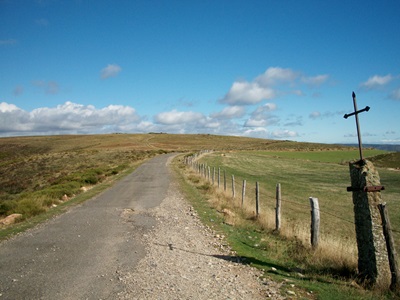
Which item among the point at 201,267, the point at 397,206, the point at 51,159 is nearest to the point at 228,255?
the point at 201,267

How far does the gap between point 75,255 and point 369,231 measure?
289 inches

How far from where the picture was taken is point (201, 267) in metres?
7.79

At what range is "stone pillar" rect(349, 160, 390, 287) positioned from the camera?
6.75 m

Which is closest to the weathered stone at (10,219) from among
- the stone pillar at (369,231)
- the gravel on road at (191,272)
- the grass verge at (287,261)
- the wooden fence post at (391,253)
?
the gravel on road at (191,272)

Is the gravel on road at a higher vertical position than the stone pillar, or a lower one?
lower

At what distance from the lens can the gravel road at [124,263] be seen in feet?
21.0

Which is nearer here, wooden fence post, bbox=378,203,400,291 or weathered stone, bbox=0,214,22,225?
wooden fence post, bbox=378,203,400,291

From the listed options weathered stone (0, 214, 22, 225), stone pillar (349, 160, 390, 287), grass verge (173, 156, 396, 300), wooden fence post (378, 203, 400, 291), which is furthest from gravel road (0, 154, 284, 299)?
wooden fence post (378, 203, 400, 291)

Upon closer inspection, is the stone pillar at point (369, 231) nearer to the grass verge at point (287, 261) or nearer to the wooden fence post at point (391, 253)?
the wooden fence post at point (391, 253)

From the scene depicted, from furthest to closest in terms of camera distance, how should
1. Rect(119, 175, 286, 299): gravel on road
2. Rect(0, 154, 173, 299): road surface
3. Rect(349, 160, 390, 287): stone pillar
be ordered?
Rect(349, 160, 390, 287): stone pillar → Rect(0, 154, 173, 299): road surface → Rect(119, 175, 286, 299): gravel on road

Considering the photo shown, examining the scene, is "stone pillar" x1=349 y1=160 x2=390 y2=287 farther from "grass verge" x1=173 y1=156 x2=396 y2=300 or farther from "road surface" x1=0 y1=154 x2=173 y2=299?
"road surface" x1=0 y1=154 x2=173 y2=299

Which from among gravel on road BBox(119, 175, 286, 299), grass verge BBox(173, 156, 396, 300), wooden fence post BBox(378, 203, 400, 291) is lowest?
grass verge BBox(173, 156, 396, 300)

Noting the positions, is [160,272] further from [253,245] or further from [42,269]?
[253,245]

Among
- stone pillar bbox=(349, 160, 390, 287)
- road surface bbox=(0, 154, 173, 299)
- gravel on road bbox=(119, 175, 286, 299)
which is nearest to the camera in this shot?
gravel on road bbox=(119, 175, 286, 299)
